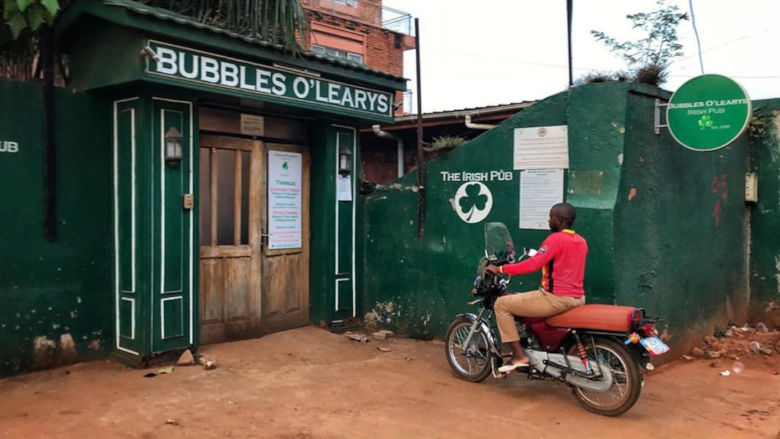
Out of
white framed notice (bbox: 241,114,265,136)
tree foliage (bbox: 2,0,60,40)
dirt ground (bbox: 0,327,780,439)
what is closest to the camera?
dirt ground (bbox: 0,327,780,439)

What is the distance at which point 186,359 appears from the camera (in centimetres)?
619

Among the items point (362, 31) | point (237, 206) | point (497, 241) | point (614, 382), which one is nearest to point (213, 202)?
point (237, 206)

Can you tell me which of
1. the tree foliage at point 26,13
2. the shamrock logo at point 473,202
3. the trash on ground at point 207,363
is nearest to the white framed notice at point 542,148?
the shamrock logo at point 473,202

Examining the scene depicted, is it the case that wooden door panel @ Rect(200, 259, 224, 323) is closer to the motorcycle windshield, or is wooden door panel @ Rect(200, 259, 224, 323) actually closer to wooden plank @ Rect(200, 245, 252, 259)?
wooden plank @ Rect(200, 245, 252, 259)

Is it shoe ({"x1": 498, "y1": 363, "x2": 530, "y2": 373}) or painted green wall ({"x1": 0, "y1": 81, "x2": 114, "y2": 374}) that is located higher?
painted green wall ({"x1": 0, "y1": 81, "x2": 114, "y2": 374})

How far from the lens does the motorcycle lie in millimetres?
4801

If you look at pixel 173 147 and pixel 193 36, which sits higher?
pixel 193 36

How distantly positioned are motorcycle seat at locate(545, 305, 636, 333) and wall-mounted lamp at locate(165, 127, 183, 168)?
4.02m

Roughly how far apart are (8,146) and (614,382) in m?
5.84

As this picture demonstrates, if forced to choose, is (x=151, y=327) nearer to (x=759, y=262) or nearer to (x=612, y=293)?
(x=612, y=293)

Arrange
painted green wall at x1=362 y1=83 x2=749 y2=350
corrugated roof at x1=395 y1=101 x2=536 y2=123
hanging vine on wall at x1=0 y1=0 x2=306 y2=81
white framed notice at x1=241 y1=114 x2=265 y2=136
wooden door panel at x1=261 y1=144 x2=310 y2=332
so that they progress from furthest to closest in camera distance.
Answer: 1. corrugated roof at x1=395 y1=101 x2=536 y2=123
2. wooden door panel at x1=261 y1=144 x2=310 y2=332
3. white framed notice at x1=241 y1=114 x2=265 y2=136
4. hanging vine on wall at x1=0 y1=0 x2=306 y2=81
5. painted green wall at x1=362 y1=83 x2=749 y2=350

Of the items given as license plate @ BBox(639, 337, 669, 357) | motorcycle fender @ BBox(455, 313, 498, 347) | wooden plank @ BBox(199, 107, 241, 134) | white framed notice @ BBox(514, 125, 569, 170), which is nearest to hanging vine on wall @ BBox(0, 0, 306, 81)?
wooden plank @ BBox(199, 107, 241, 134)

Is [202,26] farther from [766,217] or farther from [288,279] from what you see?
[766,217]

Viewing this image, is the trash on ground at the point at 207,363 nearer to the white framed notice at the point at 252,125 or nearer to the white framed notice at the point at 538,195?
the white framed notice at the point at 252,125
